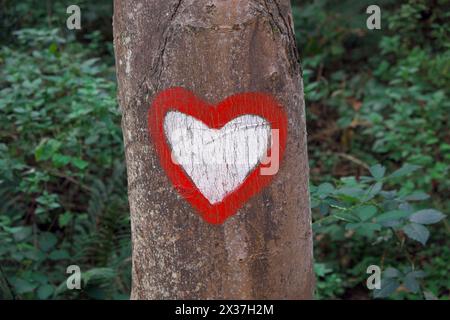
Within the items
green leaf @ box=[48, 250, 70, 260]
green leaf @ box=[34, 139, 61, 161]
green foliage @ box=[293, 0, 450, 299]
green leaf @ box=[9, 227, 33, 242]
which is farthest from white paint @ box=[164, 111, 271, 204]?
green leaf @ box=[9, 227, 33, 242]

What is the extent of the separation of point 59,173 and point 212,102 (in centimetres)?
241

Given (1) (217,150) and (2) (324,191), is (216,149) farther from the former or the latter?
(2) (324,191)

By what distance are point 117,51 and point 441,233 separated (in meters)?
3.29

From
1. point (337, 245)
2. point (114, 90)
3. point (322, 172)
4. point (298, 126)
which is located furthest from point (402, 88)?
point (298, 126)

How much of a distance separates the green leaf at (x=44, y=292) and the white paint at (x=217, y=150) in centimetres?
185

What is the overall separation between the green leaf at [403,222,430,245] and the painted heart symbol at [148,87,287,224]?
117cm

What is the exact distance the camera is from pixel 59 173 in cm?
405

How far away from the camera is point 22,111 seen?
373 centimetres

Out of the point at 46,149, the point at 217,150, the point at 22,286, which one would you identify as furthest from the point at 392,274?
the point at 46,149

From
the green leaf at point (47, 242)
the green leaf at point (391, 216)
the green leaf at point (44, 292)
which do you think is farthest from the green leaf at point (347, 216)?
the green leaf at point (47, 242)

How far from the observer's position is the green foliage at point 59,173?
11.9 ft

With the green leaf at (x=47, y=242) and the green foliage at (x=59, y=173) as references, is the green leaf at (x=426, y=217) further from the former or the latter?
the green leaf at (x=47, y=242)

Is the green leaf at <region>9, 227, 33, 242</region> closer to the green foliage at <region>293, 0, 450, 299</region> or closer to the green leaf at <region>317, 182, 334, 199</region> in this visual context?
the green foliage at <region>293, 0, 450, 299</region>

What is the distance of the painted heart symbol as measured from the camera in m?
1.88
